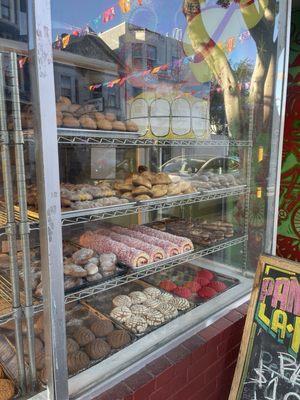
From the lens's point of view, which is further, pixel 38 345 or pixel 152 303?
pixel 152 303

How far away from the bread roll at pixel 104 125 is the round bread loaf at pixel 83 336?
976 mm

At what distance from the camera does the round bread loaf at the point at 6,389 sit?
1.15m

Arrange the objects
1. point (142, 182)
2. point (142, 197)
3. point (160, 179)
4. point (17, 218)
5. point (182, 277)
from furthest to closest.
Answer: point (182, 277) < point (160, 179) < point (142, 182) < point (142, 197) < point (17, 218)

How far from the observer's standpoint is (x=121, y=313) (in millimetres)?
1672

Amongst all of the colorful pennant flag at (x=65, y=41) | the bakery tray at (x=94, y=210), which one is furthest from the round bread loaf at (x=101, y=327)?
the colorful pennant flag at (x=65, y=41)

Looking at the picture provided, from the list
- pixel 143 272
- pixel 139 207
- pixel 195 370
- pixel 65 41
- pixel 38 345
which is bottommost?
pixel 195 370

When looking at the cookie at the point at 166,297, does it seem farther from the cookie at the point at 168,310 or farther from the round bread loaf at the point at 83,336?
the round bread loaf at the point at 83,336

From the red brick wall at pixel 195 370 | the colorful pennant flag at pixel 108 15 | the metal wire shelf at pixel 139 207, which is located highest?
the colorful pennant flag at pixel 108 15

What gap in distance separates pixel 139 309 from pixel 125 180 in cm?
74

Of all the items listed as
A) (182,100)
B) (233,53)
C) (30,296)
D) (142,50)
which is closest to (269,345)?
(30,296)

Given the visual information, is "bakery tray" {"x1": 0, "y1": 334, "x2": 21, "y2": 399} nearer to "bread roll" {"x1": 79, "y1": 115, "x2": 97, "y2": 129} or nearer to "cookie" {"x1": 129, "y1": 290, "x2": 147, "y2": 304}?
"cookie" {"x1": 129, "y1": 290, "x2": 147, "y2": 304}

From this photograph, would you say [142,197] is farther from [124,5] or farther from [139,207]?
[124,5]

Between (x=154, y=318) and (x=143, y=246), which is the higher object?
(x=143, y=246)

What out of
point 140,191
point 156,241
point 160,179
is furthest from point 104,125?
point 156,241
